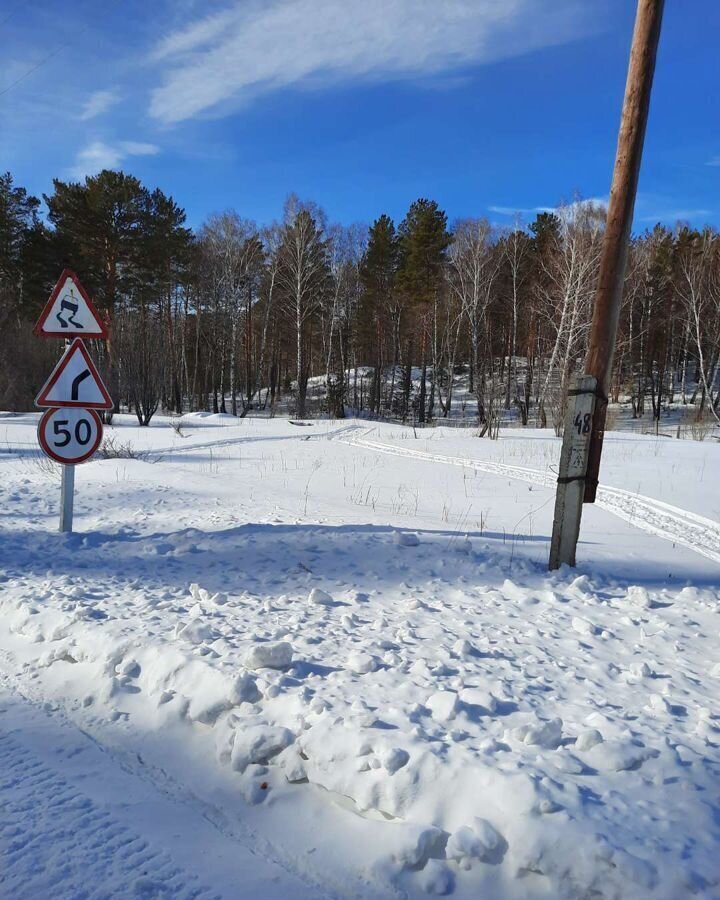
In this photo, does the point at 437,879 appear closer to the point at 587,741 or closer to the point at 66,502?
the point at 587,741

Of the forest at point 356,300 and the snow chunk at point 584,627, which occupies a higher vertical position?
the forest at point 356,300

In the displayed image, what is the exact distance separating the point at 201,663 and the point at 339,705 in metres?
0.78

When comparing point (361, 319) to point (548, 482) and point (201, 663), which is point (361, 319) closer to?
point (548, 482)

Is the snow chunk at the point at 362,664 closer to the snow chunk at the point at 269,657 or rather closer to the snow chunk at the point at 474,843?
the snow chunk at the point at 269,657

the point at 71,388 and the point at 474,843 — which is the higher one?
the point at 71,388

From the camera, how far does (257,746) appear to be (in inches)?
92.0

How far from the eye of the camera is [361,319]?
4028 cm

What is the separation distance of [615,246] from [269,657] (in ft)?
13.5

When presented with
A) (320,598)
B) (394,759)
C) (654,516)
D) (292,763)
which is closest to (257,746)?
(292,763)

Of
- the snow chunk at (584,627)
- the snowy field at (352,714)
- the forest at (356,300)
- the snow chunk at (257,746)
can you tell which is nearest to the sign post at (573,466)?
the snowy field at (352,714)

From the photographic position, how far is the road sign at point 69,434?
16.0 ft

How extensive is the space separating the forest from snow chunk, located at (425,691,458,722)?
58.4ft

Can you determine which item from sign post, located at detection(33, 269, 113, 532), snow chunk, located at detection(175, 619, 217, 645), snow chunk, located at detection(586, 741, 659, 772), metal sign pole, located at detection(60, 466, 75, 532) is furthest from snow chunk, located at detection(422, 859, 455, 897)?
metal sign pole, located at detection(60, 466, 75, 532)

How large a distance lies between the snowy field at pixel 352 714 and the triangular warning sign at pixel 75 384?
1.25 metres
